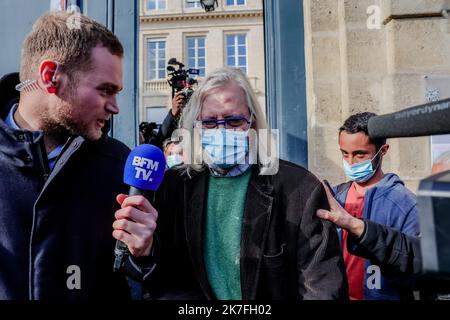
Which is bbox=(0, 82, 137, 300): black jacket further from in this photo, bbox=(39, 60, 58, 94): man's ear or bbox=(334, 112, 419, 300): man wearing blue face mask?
bbox=(334, 112, 419, 300): man wearing blue face mask

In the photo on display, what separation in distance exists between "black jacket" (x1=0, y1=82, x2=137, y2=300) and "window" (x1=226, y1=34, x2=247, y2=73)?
18.5m

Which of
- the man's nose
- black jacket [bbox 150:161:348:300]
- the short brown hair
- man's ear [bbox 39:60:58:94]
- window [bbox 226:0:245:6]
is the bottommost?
black jacket [bbox 150:161:348:300]

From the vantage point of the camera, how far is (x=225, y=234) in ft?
4.96

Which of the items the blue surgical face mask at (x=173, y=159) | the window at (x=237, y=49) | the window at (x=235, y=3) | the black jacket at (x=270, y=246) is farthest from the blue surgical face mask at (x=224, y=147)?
the window at (x=235, y=3)

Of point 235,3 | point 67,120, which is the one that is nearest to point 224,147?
point 67,120

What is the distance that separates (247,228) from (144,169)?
41 cm

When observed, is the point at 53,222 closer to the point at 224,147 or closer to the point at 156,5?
the point at 224,147

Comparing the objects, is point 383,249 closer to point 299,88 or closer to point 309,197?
point 309,197

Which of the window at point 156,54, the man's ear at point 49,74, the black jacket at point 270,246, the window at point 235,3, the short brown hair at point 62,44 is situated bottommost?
the black jacket at point 270,246

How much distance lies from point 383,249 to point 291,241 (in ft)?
1.13

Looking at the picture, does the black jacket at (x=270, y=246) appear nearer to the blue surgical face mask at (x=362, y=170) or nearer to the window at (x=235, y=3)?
the blue surgical face mask at (x=362, y=170)

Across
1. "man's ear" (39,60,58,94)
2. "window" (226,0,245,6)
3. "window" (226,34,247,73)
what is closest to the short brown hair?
"man's ear" (39,60,58,94)

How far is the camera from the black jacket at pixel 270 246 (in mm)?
1425

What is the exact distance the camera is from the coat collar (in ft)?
4.71
